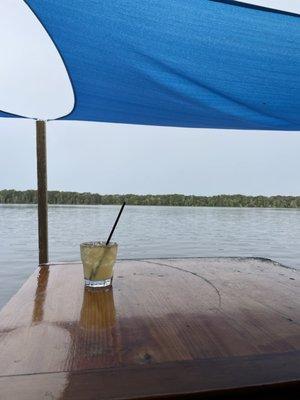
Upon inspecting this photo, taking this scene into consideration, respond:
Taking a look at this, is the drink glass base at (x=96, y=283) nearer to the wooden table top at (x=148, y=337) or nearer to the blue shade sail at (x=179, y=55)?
the wooden table top at (x=148, y=337)

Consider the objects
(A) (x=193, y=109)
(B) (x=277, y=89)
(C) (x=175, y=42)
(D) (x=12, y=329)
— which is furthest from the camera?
(A) (x=193, y=109)

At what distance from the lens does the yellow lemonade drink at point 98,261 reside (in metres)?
1.26

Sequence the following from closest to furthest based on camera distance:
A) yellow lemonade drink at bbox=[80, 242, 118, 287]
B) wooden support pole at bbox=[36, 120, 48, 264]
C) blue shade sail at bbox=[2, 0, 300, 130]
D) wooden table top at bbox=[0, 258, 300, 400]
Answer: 1. wooden table top at bbox=[0, 258, 300, 400]
2. yellow lemonade drink at bbox=[80, 242, 118, 287]
3. blue shade sail at bbox=[2, 0, 300, 130]
4. wooden support pole at bbox=[36, 120, 48, 264]

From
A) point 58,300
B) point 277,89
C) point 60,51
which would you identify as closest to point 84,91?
A: point 60,51

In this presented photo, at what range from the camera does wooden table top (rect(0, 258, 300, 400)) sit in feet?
2.17

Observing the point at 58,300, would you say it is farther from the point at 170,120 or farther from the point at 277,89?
the point at 170,120

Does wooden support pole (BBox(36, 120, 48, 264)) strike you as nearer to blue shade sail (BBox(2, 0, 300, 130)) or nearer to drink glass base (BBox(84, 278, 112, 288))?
blue shade sail (BBox(2, 0, 300, 130))

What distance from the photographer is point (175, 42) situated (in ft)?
5.47

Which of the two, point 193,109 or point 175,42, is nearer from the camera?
point 175,42

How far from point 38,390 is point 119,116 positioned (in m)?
2.08

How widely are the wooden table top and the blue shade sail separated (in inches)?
39.9

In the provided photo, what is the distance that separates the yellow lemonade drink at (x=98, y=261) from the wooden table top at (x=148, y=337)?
0.15ft

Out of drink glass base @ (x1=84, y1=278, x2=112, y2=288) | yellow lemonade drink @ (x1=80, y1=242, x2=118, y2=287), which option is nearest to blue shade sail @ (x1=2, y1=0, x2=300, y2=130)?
yellow lemonade drink @ (x1=80, y1=242, x2=118, y2=287)

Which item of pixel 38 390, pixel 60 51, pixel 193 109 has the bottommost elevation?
pixel 38 390
